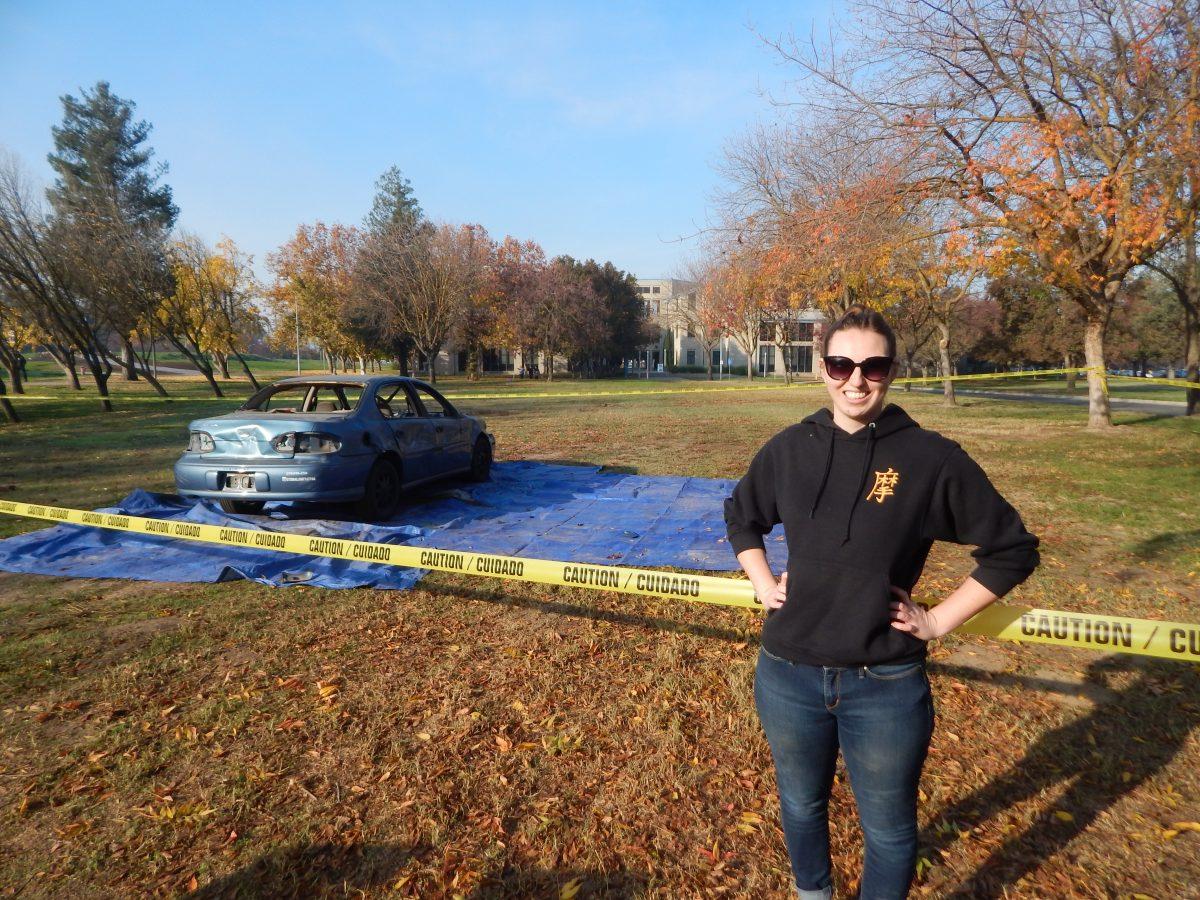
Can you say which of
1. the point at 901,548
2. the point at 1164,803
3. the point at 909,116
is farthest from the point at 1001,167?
the point at 901,548

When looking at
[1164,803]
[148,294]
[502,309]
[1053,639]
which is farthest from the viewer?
[502,309]

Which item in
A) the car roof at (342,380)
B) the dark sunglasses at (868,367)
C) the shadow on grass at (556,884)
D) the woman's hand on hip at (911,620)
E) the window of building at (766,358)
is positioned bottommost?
the shadow on grass at (556,884)

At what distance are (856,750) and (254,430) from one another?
6.02 metres

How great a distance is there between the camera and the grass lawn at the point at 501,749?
241cm

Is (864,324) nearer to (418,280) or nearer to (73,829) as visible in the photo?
(73,829)

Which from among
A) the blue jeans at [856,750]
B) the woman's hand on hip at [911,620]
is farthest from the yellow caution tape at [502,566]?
the woman's hand on hip at [911,620]

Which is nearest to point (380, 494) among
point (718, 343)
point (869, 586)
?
point (869, 586)

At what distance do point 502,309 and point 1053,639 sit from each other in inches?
2056

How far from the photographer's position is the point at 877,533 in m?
1.72

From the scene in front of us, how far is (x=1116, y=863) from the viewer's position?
7.96 ft

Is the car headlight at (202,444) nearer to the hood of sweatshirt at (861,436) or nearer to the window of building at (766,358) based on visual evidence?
the hood of sweatshirt at (861,436)

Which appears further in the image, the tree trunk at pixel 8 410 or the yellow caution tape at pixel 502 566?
the tree trunk at pixel 8 410

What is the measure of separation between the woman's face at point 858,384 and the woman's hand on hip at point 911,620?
46 cm

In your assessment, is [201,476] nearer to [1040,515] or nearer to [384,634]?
[384,634]
